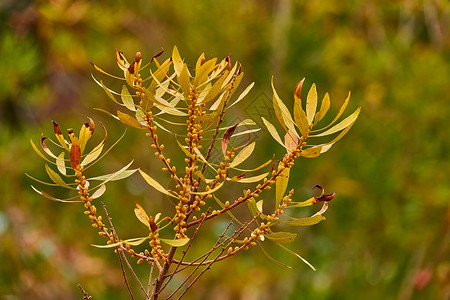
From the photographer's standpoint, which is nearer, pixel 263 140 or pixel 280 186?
pixel 280 186

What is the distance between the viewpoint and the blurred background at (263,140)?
3.83 ft

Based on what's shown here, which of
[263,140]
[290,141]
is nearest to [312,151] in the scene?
[290,141]

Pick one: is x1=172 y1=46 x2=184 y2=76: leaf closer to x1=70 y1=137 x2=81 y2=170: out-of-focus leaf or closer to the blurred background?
x1=70 y1=137 x2=81 y2=170: out-of-focus leaf

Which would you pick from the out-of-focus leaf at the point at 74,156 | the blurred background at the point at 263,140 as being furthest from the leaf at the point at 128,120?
the blurred background at the point at 263,140

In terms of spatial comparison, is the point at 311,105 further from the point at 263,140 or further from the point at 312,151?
the point at 263,140

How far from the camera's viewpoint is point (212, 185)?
0.22 m

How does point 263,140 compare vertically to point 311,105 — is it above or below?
below

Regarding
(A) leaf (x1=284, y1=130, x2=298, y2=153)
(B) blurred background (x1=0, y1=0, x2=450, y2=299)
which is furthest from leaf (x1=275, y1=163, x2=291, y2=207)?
(B) blurred background (x1=0, y1=0, x2=450, y2=299)

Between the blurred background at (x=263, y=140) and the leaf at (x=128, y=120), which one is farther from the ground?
the leaf at (x=128, y=120)

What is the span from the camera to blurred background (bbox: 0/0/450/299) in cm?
117

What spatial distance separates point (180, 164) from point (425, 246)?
50 cm

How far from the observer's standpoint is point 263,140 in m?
1.21

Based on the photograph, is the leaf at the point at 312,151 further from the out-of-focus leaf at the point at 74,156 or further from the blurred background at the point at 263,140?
the blurred background at the point at 263,140

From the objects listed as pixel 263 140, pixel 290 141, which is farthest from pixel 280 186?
pixel 263 140
